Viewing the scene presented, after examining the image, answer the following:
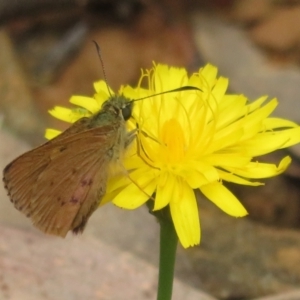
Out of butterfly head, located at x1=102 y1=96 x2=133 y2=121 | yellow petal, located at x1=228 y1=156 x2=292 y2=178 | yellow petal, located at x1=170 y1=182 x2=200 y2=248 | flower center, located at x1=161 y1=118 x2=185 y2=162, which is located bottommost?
yellow petal, located at x1=170 y1=182 x2=200 y2=248

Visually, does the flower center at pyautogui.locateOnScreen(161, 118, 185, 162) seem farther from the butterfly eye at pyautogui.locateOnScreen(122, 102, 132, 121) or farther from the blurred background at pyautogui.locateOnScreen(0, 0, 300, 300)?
the blurred background at pyautogui.locateOnScreen(0, 0, 300, 300)

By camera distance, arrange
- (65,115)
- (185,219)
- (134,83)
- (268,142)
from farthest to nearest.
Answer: (134,83), (65,115), (268,142), (185,219)

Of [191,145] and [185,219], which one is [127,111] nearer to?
[191,145]

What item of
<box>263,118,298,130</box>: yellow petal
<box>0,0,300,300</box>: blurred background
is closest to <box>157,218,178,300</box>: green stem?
<box>263,118,298,130</box>: yellow petal

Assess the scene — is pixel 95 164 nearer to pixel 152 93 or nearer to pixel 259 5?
pixel 152 93

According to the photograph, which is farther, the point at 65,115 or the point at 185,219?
the point at 65,115

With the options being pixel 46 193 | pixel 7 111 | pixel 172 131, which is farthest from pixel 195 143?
pixel 7 111

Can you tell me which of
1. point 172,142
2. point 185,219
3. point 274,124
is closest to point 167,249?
point 185,219
